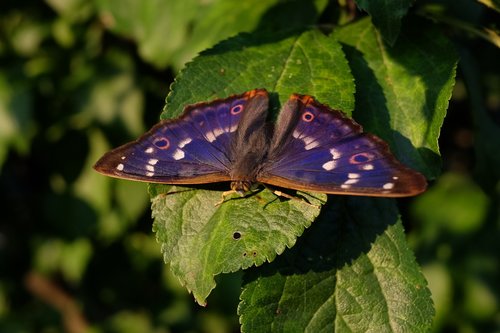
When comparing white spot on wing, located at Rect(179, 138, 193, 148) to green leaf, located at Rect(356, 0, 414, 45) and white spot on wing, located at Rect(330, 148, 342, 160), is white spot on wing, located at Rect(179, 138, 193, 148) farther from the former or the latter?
green leaf, located at Rect(356, 0, 414, 45)

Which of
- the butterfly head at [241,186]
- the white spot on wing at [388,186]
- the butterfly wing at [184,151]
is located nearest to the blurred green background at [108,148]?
the butterfly wing at [184,151]

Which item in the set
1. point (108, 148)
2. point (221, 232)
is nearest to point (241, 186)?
point (221, 232)

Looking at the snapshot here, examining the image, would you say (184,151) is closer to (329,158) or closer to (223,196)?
(223,196)

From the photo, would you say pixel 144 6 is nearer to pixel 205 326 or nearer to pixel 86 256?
pixel 86 256

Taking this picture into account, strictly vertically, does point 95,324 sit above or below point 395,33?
below

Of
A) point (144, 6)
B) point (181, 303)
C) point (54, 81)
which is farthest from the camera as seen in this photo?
point (181, 303)


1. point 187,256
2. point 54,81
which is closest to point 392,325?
point 187,256
